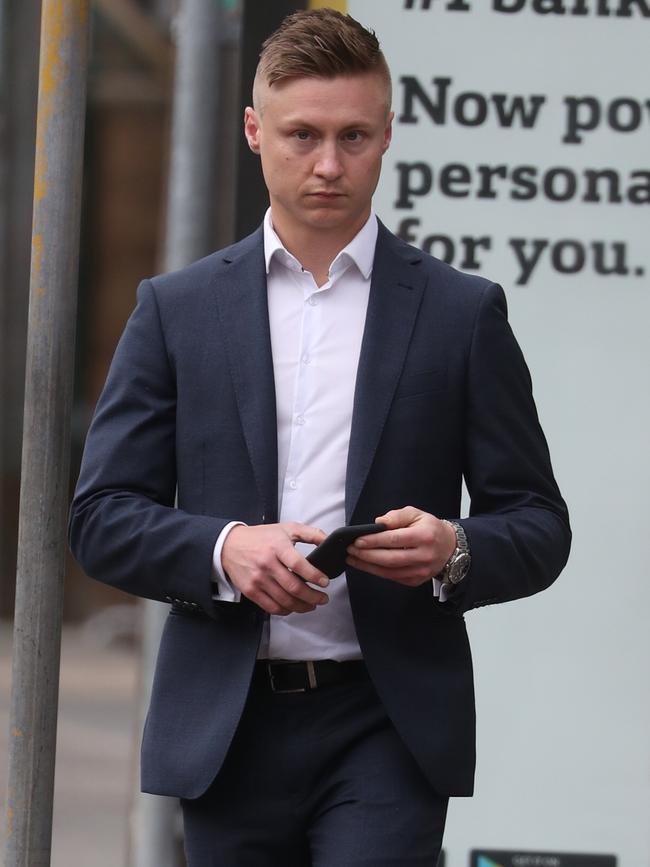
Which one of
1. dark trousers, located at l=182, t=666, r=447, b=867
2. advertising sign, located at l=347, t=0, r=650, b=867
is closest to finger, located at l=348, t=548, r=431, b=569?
dark trousers, located at l=182, t=666, r=447, b=867

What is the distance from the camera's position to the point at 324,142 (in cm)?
294

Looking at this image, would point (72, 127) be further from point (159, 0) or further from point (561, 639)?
point (159, 0)

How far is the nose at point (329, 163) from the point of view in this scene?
2.92 meters

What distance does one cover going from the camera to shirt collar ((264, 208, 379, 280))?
3.07 metres

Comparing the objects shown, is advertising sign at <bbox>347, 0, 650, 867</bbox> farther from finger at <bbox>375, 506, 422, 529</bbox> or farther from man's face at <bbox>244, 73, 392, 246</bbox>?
finger at <bbox>375, 506, 422, 529</bbox>

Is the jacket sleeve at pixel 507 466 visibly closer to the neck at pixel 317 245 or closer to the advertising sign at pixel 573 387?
the neck at pixel 317 245

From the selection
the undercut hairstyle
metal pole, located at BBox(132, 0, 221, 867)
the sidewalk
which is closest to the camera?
the undercut hairstyle

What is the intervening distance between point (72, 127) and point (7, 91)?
34.2ft

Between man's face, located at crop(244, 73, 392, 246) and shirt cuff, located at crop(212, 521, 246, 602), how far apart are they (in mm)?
524

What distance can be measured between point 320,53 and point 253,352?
480mm

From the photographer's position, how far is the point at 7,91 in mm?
13195

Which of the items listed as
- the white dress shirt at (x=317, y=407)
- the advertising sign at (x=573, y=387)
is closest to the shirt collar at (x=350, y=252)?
the white dress shirt at (x=317, y=407)

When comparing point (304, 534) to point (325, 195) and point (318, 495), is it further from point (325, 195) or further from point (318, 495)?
point (325, 195)

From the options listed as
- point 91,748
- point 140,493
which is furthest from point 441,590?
point 91,748
